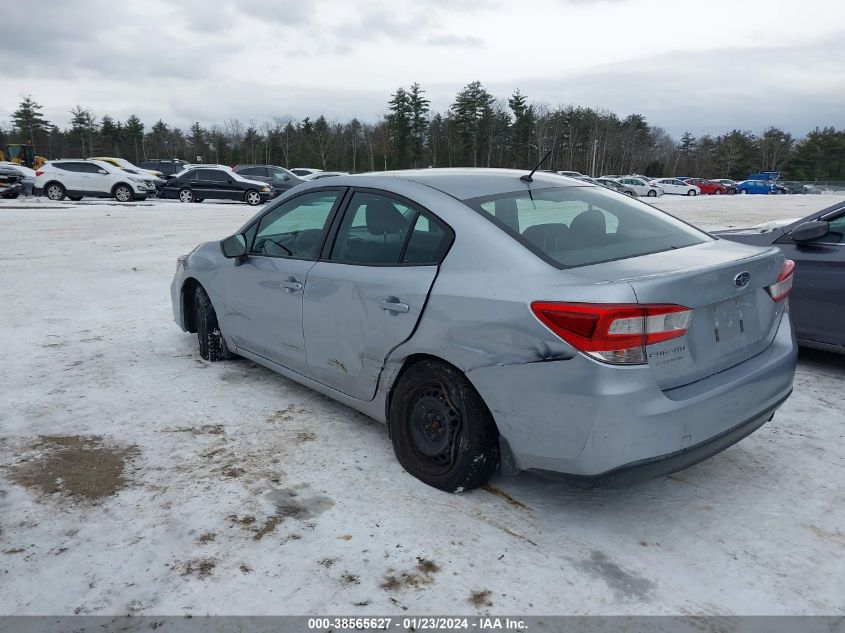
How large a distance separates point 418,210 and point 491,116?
87392 millimetres

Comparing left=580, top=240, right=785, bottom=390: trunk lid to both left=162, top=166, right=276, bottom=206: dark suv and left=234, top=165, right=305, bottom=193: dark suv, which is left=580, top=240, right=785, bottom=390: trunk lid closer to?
left=162, top=166, right=276, bottom=206: dark suv

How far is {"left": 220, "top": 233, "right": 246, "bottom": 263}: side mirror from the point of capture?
4.45 m

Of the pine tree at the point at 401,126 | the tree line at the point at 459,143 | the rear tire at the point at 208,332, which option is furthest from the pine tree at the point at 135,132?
the rear tire at the point at 208,332

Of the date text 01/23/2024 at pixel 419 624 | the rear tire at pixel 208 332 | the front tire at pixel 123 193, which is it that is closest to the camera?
the date text 01/23/2024 at pixel 419 624

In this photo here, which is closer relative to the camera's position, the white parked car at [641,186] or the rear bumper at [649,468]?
the rear bumper at [649,468]

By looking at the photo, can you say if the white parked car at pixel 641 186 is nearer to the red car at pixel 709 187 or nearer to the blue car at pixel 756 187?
the red car at pixel 709 187

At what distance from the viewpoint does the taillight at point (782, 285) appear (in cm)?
319

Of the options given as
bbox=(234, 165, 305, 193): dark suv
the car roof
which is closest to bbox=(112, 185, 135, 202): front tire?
bbox=(234, 165, 305, 193): dark suv

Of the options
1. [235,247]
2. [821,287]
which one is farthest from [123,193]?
[821,287]

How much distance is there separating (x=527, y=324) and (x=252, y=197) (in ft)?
82.6

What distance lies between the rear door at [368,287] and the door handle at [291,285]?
0.09 meters

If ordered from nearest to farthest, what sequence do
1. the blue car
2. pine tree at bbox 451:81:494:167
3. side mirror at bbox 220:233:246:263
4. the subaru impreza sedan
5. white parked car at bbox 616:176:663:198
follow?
the subaru impreza sedan → side mirror at bbox 220:233:246:263 → white parked car at bbox 616:176:663:198 → the blue car → pine tree at bbox 451:81:494:167

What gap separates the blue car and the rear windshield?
234 ft

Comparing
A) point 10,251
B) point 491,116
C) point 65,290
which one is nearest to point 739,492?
point 65,290
